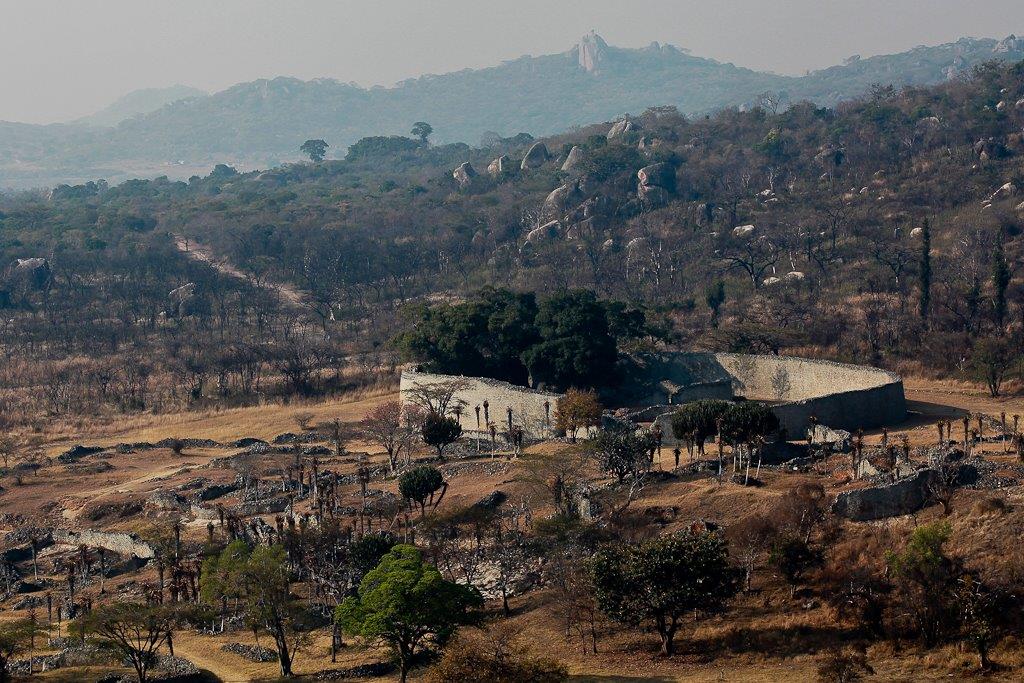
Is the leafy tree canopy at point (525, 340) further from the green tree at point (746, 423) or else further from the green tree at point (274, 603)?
the green tree at point (274, 603)

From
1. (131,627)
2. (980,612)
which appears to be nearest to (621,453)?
(980,612)

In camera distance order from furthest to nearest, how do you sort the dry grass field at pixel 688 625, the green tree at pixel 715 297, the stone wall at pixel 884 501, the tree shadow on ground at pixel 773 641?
the green tree at pixel 715 297 → the stone wall at pixel 884 501 → the tree shadow on ground at pixel 773 641 → the dry grass field at pixel 688 625

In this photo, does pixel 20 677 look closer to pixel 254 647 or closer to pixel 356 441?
pixel 254 647

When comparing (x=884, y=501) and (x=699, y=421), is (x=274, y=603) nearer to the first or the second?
(x=884, y=501)

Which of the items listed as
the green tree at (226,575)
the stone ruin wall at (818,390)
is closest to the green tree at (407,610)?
the green tree at (226,575)

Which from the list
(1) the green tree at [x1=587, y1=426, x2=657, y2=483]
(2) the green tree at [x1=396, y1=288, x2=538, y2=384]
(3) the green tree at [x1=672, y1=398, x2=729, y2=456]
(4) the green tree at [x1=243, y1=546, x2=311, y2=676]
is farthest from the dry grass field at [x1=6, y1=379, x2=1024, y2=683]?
(2) the green tree at [x1=396, y1=288, x2=538, y2=384]
